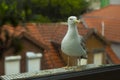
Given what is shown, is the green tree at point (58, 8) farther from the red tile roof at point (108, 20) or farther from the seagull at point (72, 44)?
the seagull at point (72, 44)

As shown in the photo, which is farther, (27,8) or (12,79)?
(12,79)

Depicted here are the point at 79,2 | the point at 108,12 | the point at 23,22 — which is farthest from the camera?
the point at 79,2

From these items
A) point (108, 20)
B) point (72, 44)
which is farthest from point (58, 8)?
point (72, 44)

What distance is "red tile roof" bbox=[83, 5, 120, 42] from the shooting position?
2.04m

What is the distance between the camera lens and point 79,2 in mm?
4070

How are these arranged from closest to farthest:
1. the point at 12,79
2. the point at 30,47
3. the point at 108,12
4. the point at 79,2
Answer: the point at 12,79
the point at 30,47
the point at 108,12
the point at 79,2

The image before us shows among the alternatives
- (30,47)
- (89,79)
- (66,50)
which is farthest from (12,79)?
(30,47)

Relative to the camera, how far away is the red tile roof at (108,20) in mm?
2037

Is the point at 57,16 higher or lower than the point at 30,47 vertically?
higher

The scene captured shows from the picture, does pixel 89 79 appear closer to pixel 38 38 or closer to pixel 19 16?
pixel 19 16

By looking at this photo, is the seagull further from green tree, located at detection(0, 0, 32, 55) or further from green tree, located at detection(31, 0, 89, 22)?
green tree, located at detection(31, 0, 89, 22)

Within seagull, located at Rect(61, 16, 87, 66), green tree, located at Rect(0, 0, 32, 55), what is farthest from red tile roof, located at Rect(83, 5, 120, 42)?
green tree, located at Rect(0, 0, 32, 55)

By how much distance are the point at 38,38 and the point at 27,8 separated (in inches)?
83.2

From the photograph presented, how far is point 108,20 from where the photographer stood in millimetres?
2432
